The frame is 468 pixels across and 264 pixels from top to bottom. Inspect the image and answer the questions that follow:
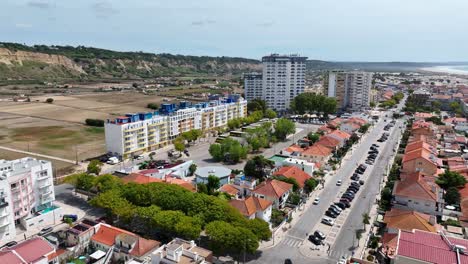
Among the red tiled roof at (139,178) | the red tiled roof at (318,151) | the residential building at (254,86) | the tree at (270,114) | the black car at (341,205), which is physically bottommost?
the black car at (341,205)

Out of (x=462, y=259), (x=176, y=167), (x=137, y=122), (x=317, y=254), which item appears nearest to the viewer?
(x=462, y=259)

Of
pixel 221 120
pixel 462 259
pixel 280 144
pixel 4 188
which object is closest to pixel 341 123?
pixel 280 144

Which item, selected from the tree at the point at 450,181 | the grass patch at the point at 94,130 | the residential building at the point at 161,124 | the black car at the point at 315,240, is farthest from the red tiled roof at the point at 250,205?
the grass patch at the point at 94,130

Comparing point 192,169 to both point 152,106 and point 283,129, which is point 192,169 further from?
point 152,106

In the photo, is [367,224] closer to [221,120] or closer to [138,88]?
[221,120]

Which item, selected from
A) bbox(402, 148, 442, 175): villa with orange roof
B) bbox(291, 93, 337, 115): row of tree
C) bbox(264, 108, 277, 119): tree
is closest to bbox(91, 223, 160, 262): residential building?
bbox(402, 148, 442, 175): villa with orange roof

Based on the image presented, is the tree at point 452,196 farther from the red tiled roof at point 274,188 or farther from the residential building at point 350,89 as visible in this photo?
the residential building at point 350,89

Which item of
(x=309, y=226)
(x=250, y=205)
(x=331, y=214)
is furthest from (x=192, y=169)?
(x=331, y=214)
